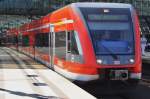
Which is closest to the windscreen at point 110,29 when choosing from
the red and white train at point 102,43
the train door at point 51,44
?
the red and white train at point 102,43

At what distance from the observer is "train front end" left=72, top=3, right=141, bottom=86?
14.0 m

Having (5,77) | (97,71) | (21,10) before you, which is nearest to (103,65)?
(97,71)

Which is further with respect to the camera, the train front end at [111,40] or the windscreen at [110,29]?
the windscreen at [110,29]

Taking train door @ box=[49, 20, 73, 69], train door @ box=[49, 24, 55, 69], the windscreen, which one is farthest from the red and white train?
train door @ box=[49, 24, 55, 69]

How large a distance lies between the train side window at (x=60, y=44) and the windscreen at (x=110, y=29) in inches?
79.4

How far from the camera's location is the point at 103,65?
14.0 meters

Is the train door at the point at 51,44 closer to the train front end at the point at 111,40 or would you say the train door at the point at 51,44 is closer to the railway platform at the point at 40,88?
the railway platform at the point at 40,88

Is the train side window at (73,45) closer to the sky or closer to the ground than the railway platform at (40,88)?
closer to the sky

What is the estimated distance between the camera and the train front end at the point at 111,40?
14.0 meters

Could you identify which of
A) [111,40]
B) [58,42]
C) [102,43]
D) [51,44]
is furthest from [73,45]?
[51,44]

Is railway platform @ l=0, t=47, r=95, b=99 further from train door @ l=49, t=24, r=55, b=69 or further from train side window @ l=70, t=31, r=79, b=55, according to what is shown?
train door @ l=49, t=24, r=55, b=69

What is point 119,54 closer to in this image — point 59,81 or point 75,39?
point 75,39

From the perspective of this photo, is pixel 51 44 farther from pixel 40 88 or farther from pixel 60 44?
pixel 40 88

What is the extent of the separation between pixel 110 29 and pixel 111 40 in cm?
37
